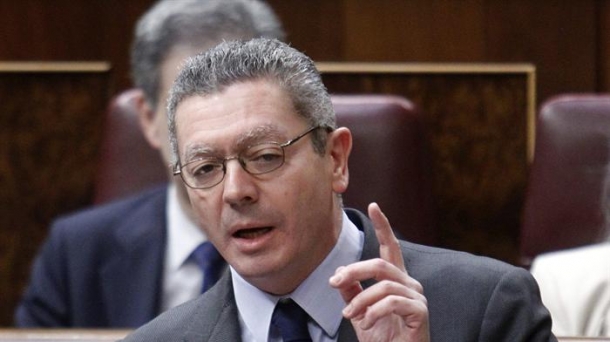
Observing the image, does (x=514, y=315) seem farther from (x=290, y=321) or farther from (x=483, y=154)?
(x=483, y=154)

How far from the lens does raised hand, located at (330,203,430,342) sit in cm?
65

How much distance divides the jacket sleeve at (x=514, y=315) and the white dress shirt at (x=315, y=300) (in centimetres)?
9

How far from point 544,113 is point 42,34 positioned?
67 cm

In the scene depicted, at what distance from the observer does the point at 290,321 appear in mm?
753

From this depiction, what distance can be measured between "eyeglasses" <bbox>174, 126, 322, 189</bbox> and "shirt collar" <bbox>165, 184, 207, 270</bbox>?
1.49 ft

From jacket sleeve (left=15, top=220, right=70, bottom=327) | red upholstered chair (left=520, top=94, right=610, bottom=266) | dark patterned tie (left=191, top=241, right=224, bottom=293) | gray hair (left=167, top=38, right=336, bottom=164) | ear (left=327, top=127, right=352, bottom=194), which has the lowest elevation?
jacket sleeve (left=15, top=220, right=70, bottom=327)

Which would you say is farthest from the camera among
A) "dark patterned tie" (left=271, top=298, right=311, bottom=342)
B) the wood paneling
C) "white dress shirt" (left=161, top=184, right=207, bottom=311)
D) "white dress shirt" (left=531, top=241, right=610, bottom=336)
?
the wood paneling

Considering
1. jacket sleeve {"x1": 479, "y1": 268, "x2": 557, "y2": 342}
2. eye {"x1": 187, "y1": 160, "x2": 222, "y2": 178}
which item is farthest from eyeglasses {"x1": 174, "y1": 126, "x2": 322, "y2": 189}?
jacket sleeve {"x1": 479, "y1": 268, "x2": 557, "y2": 342}

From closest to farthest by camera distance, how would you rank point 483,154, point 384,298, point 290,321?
1. point 384,298
2. point 290,321
3. point 483,154

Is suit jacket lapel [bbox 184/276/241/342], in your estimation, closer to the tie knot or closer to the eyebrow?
the eyebrow

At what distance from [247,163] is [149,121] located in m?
0.51

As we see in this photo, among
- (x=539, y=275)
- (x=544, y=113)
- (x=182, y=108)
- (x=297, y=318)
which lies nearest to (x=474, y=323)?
(x=297, y=318)

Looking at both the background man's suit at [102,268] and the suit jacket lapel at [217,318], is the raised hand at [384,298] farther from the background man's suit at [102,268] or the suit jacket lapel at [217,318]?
the background man's suit at [102,268]

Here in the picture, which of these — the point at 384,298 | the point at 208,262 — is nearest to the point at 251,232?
the point at 384,298
